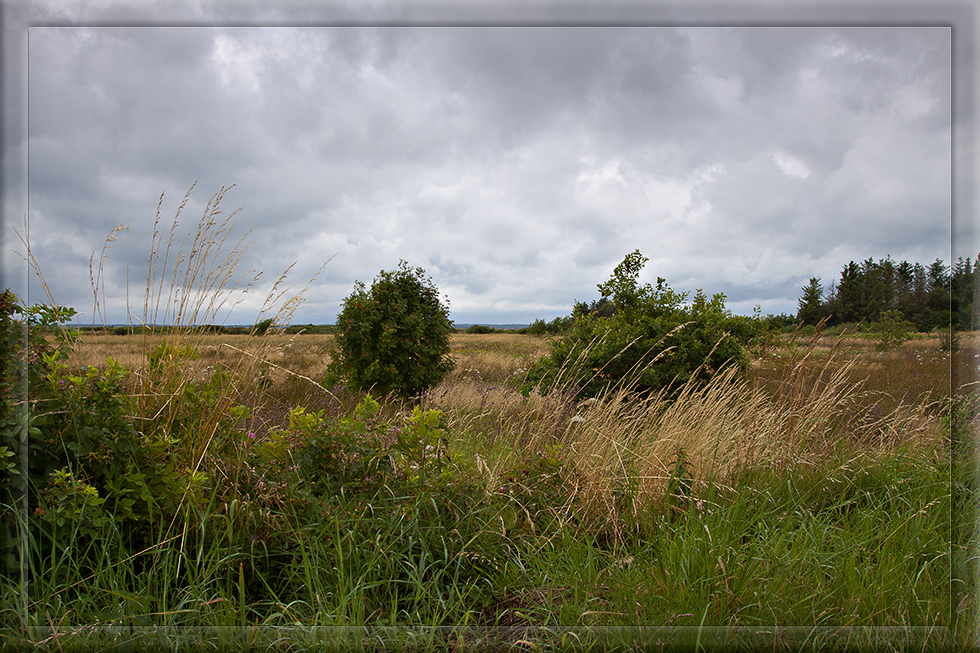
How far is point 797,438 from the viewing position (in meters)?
3.35

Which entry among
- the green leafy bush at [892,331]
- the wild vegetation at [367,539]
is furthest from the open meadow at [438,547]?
the green leafy bush at [892,331]

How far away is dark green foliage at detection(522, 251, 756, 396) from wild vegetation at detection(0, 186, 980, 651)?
265cm

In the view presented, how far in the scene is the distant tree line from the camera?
164 centimetres

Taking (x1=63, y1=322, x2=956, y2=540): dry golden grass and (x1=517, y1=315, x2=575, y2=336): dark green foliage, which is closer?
(x1=63, y1=322, x2=956, y2=540): dry golden grass

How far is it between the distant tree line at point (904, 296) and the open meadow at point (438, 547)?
18cm

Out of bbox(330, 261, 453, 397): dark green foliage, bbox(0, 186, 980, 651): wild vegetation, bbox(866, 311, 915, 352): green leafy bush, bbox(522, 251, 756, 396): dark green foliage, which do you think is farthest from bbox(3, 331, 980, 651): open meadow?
bbox(866, 311, 915, 352): green leafy bush

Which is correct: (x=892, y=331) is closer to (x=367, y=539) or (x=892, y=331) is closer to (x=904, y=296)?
(x=904, y=296)

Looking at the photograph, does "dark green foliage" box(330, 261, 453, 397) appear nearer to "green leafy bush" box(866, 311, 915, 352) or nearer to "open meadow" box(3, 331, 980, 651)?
"open meadow" box(3, 331, 980, 651)

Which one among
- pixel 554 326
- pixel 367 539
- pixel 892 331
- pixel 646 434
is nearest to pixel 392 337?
pixel 646 434

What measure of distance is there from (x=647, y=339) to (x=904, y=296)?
10066 mm

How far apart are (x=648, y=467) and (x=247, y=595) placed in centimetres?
193

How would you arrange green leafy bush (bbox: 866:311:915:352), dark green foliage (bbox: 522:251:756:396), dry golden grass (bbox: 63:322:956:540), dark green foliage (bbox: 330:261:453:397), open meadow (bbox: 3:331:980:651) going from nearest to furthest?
open meadow (bbox: 3:331:980:651)
dry golden grass (bbox: 63:322:956:540)
dark green foliage (bbox: 522:251:756:396)
dark green foliage (bbox: 330:261:453:397)
green leafy bush (bbox: 866:311:915:352)

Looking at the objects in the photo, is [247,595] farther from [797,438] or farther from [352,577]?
[797,438]

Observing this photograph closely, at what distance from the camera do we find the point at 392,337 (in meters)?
6.47
